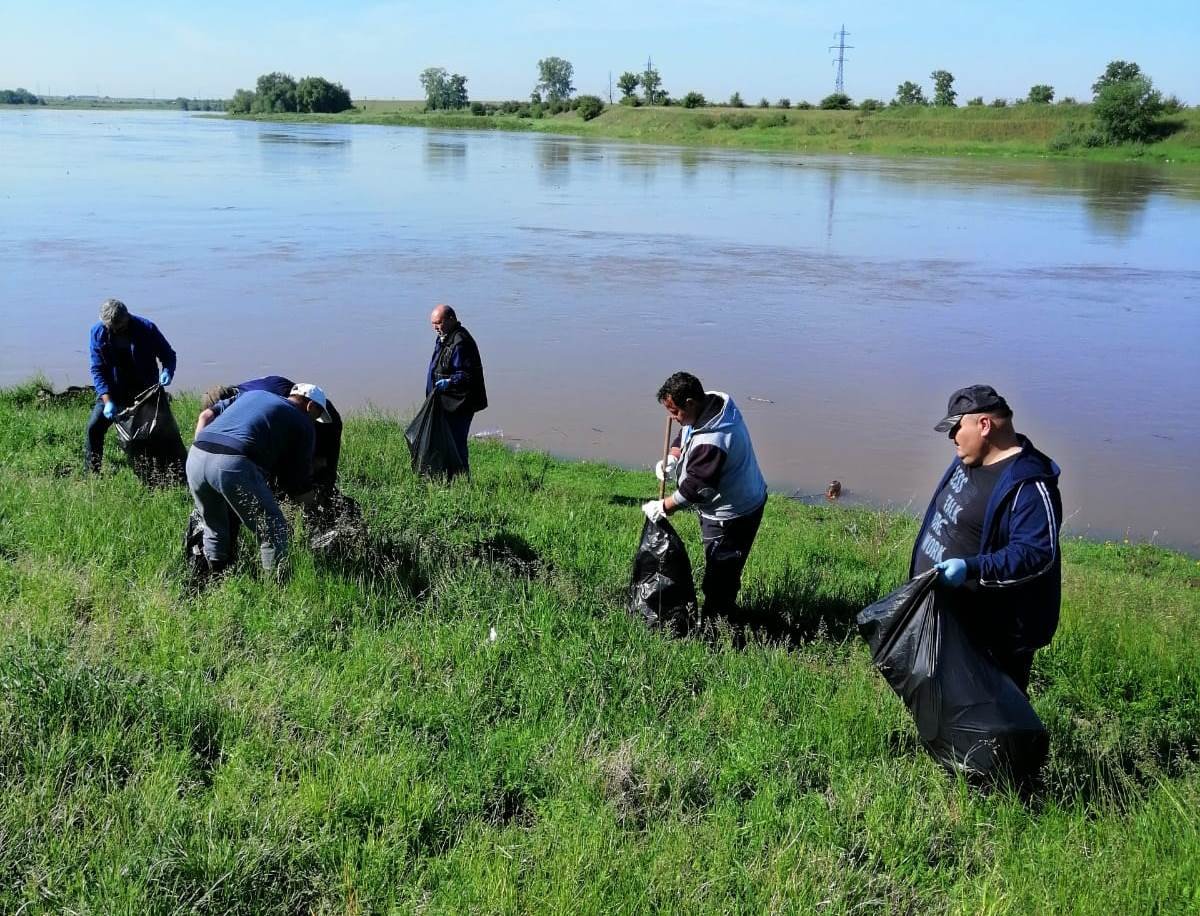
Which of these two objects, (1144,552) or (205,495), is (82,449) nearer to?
(205,495)

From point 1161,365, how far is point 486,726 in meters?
13.9

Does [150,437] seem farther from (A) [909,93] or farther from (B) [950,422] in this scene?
(A) [909,93]

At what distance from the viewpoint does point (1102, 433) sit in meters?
12.2

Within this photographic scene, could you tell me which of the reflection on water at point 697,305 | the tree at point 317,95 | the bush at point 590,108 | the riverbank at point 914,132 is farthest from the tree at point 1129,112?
the tree at point 317,95

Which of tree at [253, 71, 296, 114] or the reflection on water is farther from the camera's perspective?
tree at [253, 71, 296, 114]

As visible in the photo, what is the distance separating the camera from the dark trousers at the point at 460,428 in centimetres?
→ 862

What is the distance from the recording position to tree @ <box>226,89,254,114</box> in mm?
141375

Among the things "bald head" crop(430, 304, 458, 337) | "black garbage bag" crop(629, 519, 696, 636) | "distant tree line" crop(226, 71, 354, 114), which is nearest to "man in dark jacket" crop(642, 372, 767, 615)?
"black garbage bag" crop(629, 519, 696, 636)

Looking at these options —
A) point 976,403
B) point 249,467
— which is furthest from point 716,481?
point 249,467

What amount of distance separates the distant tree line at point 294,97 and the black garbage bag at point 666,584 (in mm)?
143744

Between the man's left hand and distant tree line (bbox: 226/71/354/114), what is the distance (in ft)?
472

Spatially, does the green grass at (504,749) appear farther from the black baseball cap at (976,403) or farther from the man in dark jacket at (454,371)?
the man in dark jacket at (454,371)

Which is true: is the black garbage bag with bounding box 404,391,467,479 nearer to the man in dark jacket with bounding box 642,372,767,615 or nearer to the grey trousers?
the grey trousers

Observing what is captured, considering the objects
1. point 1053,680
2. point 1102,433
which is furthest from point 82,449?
point 1102,433
